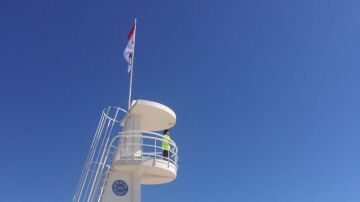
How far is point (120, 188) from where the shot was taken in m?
19.9

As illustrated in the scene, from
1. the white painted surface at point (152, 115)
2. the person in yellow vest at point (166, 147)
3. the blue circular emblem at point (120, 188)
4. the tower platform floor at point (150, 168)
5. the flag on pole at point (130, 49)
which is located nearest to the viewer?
the tower platform floor at point (150, 168)

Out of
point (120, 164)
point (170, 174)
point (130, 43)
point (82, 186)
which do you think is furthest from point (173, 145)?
point (130, 43)

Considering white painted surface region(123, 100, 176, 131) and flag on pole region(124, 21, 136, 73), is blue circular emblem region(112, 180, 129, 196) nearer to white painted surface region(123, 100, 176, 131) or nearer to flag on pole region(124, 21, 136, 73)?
white painted surface region(123, 100, 176, 131)

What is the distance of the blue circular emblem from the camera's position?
19.7 metres

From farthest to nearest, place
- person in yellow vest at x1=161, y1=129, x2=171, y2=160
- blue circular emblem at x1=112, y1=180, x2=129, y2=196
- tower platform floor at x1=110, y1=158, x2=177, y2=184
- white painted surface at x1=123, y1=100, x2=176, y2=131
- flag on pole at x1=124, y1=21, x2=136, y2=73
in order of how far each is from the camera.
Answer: flag on pole at x1=124, y1=21, x2=136, y2=73, white painted surface at x1=123, y1=100, x2=176, y2=131, person in yellow vest at x1=161, y1=129, x2=171, y2=160, blue circular emblem at x1=112, y1=180, x2=129, y2=196, tower platform floor at x1=110, y1=158, x2=177, y2=184

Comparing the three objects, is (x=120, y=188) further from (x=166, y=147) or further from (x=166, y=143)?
(x=166, y=143)

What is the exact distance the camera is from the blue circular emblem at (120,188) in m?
19.7

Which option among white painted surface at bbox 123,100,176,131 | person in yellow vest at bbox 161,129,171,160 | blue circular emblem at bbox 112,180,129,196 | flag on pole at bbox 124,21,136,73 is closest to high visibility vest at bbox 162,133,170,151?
person in yellow vest at bbox 161,129,171,160

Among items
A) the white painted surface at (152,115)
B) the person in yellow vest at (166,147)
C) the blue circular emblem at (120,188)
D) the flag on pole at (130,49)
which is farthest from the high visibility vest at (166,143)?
the flag on pole at (130,49)

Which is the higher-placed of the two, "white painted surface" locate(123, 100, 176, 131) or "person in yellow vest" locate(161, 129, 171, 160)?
"white painted surface" locate(123, 100, 176, 131)

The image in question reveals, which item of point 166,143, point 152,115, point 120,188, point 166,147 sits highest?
point 152,115

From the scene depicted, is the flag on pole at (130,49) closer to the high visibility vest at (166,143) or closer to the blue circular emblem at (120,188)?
the high visibility vest at (166,143)

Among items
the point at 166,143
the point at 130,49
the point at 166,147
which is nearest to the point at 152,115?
the point at 166,143

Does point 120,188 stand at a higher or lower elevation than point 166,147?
lower
